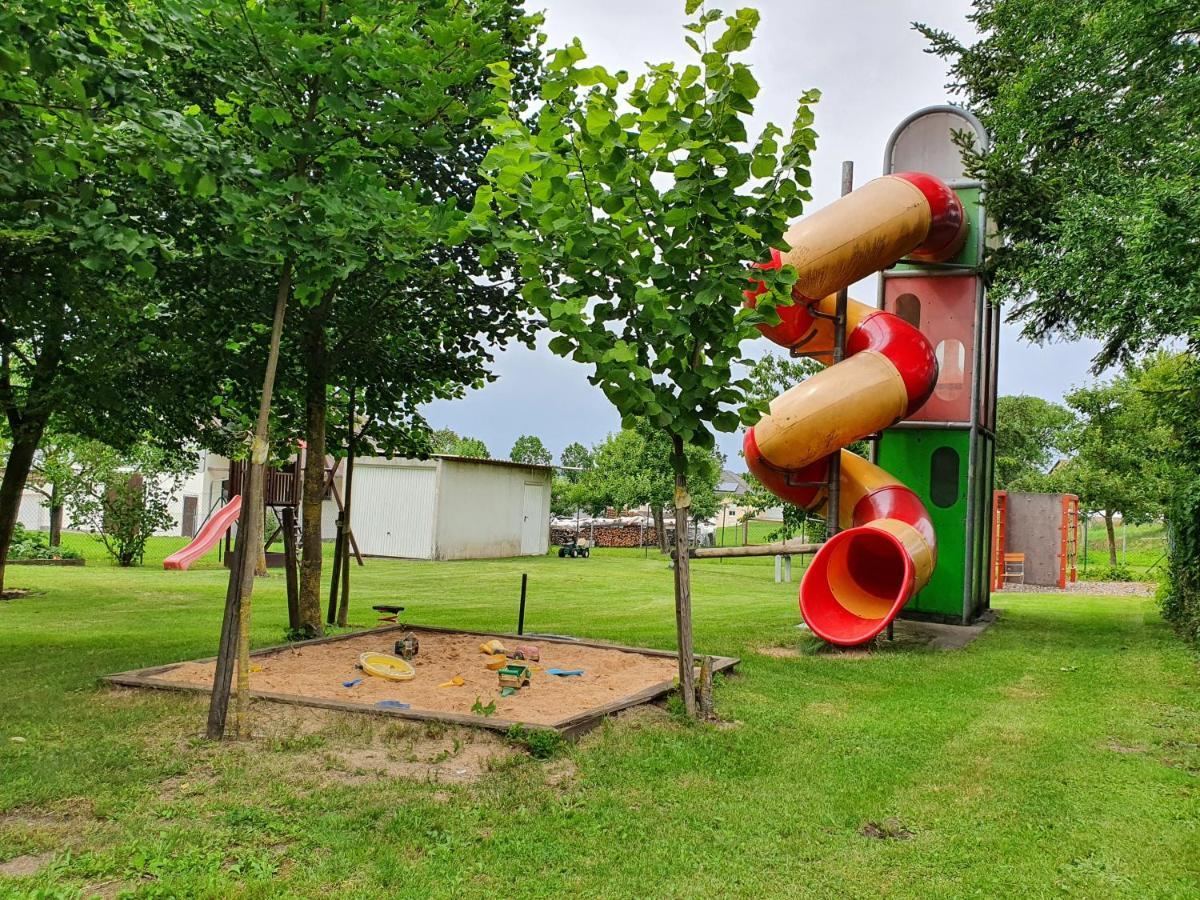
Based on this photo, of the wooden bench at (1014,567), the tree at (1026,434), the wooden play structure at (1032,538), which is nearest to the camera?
the wooden play structure at (1032,538)

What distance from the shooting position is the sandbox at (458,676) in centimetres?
638

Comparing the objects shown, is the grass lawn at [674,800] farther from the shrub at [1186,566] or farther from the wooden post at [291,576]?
the shrub at [1186,566]

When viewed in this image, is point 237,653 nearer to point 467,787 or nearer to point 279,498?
point 467,787

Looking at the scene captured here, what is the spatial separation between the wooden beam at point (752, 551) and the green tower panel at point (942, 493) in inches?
134

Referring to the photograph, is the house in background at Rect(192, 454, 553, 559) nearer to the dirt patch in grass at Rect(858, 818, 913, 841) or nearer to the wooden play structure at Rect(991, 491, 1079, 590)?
the wooden play structure at Rect(991, 491, 1079, 590)

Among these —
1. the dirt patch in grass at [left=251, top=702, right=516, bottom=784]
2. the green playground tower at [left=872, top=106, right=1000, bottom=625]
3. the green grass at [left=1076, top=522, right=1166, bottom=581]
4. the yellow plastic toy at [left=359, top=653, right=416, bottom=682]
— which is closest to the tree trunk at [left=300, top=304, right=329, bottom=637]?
the yellow plastic toy at [left=359, top=653, right=416, bottom=682]

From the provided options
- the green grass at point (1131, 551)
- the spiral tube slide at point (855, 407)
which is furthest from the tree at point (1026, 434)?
the spiral tube slide at point (855, 407)

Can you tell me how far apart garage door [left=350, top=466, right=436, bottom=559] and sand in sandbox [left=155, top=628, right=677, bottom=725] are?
68.4ft

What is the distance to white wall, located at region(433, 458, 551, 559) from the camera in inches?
1203

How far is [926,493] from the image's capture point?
1329cm

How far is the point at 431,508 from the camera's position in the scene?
30.3 m

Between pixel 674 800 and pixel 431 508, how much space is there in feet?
85.4

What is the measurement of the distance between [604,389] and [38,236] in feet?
15.6

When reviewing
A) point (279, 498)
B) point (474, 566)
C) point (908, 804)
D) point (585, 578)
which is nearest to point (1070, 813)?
point (908, 804)
